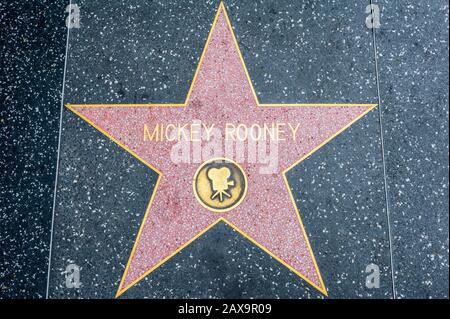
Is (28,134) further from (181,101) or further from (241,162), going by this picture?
(241,162)

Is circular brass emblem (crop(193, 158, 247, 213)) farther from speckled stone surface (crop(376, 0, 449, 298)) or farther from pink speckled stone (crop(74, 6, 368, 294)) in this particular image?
speckled stone surface (crop(376, 0, 449, 298))

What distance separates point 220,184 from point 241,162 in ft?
0.39

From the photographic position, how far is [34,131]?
5.18ft

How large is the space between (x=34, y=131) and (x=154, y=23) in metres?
0.65

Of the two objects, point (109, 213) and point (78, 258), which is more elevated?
→ point (109, 213)

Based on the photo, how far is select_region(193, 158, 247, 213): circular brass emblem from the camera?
152 cm

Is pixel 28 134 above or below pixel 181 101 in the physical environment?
below

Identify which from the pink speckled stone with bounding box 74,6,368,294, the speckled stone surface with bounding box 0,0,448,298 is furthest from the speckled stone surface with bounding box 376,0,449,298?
the pink speckled stone with bounding box 74,6,368,294

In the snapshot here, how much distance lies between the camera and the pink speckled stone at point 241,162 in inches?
59.2

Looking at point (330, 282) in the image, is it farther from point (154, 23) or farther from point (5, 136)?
point (5, 136)

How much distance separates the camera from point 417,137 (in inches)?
61.9

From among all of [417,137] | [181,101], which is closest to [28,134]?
[181,101]
